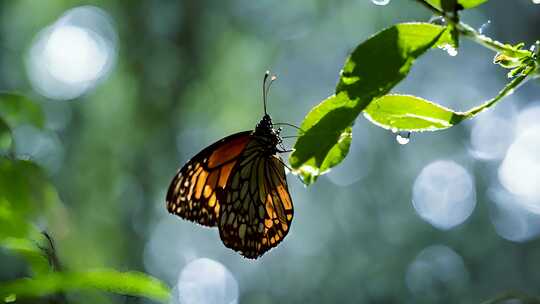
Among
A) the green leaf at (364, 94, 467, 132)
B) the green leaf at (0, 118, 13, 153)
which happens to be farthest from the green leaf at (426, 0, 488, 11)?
the green leaf at (0, 118, 13, 153)

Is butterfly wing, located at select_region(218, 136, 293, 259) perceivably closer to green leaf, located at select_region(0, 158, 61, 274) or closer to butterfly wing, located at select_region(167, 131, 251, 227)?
butterfly wing, located at select_region(167, 131, 251, 227)

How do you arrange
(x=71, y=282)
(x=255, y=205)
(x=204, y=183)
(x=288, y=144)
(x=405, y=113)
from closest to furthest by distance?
(x=71, y=282) < (x=405, y=113) < (x=255, y=205) < (x=204, y=183) < (x=288, y=144)

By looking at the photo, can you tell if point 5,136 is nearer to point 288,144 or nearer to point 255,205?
point 255,205

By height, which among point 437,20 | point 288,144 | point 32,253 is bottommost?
point 32,253

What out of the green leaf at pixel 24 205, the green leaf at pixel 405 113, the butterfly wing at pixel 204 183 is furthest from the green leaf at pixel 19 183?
the butterfly wing at pixel 204 183

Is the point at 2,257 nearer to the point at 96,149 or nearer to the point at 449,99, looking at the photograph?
the point at 96,149

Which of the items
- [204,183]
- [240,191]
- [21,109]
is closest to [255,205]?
[240,191]

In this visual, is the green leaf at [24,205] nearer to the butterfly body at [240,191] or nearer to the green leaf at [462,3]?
the green leaf at [462,3]
